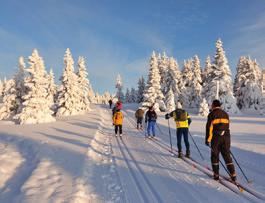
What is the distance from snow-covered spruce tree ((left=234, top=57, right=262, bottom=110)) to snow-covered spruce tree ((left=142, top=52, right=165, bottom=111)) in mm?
17993

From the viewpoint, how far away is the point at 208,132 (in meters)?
7.14

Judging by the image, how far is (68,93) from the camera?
4425cm

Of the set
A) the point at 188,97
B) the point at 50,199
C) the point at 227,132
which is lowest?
the point at 50,199

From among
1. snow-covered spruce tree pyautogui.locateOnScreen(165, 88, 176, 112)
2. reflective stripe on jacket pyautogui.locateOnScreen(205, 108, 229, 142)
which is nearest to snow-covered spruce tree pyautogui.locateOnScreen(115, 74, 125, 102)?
snow-covered spruce tree pyautogui.locateOnScreen(165, 88, 176, 112)

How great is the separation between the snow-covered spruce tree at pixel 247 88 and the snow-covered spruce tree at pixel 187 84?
36.0 ft

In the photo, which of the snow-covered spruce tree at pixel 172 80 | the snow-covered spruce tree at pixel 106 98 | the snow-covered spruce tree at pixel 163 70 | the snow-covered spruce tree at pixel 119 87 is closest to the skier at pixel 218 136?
the snow-covered spruce tree at pixel 172 80

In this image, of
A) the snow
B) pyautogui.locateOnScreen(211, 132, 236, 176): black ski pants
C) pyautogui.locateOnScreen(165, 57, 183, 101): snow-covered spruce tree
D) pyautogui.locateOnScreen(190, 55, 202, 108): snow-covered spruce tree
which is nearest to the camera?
the snow

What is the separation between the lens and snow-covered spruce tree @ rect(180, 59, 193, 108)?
202ft

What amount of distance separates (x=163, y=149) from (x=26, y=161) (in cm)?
586

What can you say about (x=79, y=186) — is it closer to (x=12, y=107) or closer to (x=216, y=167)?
(x=216, y=167)

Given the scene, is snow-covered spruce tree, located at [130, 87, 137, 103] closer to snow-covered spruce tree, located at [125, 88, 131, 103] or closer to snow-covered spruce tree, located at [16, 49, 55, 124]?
snow-covered spruce tree, located at [125, 88, 131, 103]

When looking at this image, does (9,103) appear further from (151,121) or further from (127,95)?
(127,95)

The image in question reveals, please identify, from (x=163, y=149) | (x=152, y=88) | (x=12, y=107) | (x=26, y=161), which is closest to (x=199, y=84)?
(x=152, y=88)

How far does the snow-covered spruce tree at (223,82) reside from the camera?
4425 cm
